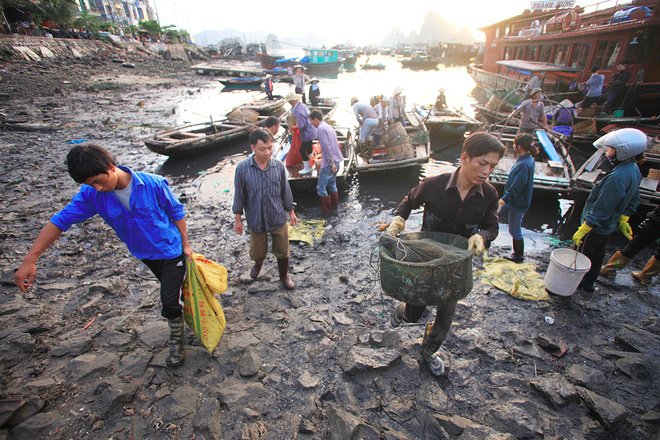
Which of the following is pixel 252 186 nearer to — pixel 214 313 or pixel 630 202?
pixel 214 313

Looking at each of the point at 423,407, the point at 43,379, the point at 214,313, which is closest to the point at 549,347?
the point at 423,407

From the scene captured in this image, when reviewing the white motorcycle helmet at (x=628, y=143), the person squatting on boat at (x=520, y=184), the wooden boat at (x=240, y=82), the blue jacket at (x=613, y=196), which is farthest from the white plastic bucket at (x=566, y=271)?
the wooden boat at (x=240, y=82)

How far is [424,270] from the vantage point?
2357mm

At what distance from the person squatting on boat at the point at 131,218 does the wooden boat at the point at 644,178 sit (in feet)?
24.3

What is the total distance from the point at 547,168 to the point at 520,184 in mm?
4898

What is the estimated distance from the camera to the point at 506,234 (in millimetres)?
6992

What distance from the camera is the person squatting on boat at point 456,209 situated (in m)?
2.62

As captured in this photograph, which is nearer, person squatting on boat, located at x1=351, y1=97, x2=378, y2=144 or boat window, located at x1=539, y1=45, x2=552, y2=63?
person squatting on boat, located at x1=351, y1=97, x2=378, y2=144

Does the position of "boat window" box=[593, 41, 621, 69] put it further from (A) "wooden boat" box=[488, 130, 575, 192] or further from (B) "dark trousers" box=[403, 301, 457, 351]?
(B) "dark trousers" box=[403, 301, 457, 351]

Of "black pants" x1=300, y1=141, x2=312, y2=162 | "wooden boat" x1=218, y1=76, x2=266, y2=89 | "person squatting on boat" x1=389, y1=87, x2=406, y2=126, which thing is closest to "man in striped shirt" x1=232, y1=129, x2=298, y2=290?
"black pants" x1=300, y1=141, x2=312, y2=162

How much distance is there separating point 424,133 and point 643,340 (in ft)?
27.7

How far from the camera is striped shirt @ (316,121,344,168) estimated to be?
6430 millimetres

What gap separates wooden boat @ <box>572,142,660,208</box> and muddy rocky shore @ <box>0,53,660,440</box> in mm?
2500

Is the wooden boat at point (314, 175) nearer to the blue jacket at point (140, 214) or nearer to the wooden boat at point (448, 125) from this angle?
the blue jacket at point (140, 214)
